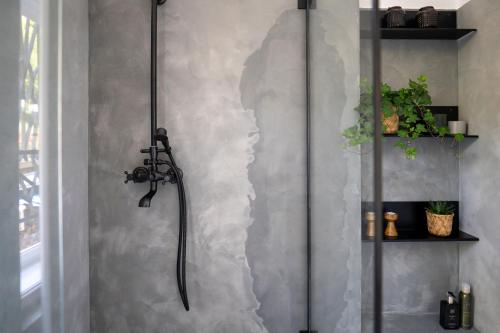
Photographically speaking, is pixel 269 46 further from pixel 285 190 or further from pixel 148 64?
pixel 285 190

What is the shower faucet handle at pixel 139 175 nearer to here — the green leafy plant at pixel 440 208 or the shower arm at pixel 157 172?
the shower arm at pixel 157 172

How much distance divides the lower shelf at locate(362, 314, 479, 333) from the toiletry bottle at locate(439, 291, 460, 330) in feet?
0.09

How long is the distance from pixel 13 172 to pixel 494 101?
75.8 inches

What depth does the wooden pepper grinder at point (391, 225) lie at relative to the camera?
152 cm

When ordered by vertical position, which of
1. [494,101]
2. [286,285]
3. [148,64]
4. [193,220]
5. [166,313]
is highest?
[148,64]

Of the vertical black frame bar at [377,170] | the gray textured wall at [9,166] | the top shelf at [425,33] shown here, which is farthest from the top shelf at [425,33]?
the gray textured wall at [9,166]

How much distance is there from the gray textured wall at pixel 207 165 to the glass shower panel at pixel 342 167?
0.46ft

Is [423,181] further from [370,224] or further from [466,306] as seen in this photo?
[370,224]

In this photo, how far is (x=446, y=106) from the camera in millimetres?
1635

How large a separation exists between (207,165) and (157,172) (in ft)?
0.73

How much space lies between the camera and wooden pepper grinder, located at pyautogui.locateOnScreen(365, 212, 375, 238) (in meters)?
0.68

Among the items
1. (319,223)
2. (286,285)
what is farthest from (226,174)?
(286,285)

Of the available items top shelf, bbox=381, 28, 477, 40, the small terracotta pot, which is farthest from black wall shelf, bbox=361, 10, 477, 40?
the small terracotta pot

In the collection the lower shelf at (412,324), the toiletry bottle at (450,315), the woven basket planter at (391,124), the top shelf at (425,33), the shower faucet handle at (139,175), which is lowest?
the lower shelf at (412,324)
